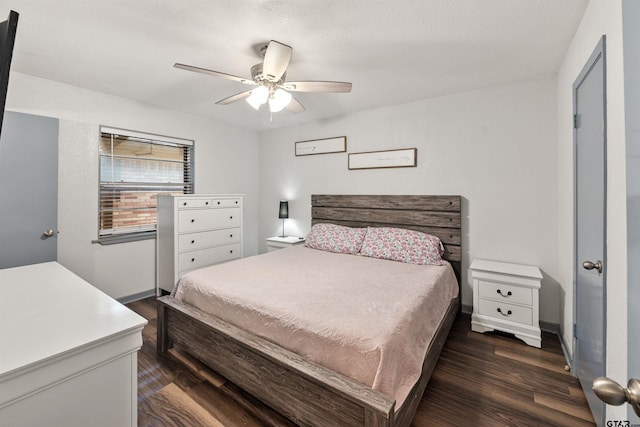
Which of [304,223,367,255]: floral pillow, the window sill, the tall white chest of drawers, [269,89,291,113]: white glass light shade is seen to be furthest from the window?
[269,89,291,113]: white glass light shade

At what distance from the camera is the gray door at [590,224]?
143 cm

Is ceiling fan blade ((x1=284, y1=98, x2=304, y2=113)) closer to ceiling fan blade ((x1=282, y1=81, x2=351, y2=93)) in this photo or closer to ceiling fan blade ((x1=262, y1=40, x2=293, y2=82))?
ceiling fan blade ((x1=282, y1=81, x2=351, y2=93))

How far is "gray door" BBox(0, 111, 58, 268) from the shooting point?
2344 mm

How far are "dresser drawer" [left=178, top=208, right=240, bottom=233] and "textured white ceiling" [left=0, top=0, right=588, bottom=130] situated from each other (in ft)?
4.54

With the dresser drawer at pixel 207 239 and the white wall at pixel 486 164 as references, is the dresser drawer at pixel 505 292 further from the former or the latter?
the dresser drawer at pixel 207 239

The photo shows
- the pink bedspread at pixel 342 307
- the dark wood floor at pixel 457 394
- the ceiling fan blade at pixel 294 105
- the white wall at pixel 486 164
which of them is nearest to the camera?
the pink bedspread at pixel 342 307

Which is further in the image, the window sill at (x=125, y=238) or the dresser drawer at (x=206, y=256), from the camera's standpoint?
the dresser drawer at (x=206, y=256)

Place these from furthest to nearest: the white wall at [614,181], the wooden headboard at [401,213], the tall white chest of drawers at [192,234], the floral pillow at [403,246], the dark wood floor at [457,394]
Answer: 1. the tall white chest of drawers at [192,234]
2. the wooden headboard at [401,213]
3. the floral pillow at [403,246]
4. the dark wood floor at [457,394]
5. the white wall at [614,181]

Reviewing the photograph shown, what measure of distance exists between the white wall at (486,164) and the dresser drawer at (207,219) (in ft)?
5.01

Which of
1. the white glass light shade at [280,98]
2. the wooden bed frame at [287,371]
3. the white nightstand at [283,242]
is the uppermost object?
the white glass light shade at [280,98]

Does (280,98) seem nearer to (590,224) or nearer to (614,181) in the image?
(614,181)

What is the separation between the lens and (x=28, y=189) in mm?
2479

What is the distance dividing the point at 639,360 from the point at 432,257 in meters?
2.33

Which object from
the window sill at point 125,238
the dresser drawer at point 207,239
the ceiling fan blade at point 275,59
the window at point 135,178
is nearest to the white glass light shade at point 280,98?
the ceiling fan blade at point 275,59
